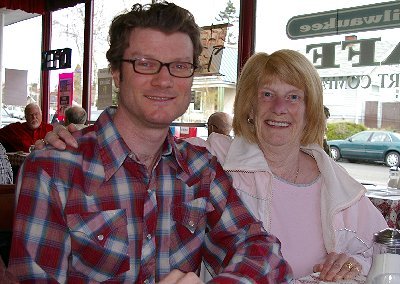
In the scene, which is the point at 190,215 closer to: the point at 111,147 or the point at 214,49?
the point at 111,147

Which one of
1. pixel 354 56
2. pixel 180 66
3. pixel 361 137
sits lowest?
pixel 361 137

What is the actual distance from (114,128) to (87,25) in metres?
6.89

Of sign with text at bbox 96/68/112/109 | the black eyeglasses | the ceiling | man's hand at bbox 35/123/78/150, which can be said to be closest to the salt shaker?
the black eyeglasses

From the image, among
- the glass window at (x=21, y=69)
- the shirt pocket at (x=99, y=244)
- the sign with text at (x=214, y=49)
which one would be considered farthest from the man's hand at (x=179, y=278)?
the glass window at (x=21, y=69)

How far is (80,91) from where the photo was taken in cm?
808

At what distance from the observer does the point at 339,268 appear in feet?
4.68

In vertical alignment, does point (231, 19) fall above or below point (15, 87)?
above

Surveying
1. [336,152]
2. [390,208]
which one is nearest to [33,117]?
[336,152]

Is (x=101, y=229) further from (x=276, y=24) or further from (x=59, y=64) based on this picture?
(x=59, y=64)

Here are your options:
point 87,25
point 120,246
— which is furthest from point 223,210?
point 87,25

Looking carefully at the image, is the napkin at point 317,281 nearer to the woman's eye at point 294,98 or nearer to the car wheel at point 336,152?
the woman's eye at point 294,98

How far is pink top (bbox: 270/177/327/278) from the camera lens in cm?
181

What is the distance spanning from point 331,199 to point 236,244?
1.89 ft

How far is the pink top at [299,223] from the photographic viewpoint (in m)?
1.81
